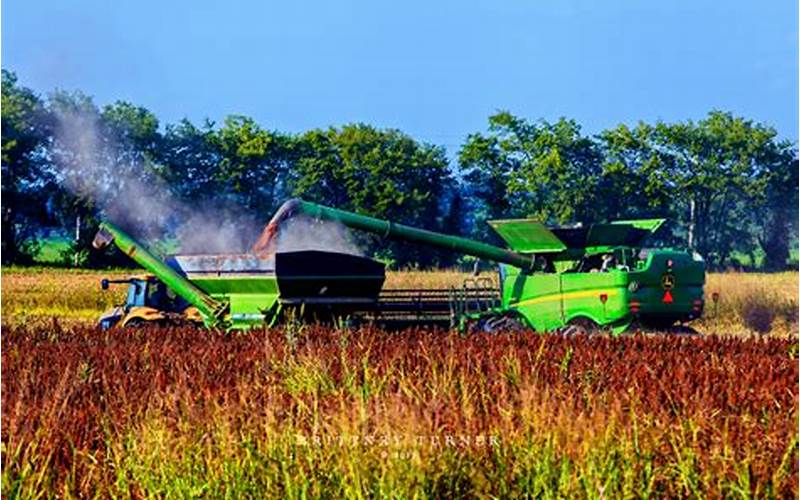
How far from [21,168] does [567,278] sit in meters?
31.7

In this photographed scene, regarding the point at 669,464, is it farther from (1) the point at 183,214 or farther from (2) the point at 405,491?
(1) the point at 183,214

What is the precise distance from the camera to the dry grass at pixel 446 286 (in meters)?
27.2

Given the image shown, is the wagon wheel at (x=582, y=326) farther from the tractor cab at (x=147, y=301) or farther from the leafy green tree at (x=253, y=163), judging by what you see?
the leafy green tree at (x=253, y=163)

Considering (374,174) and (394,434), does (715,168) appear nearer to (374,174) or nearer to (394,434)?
(374,174)

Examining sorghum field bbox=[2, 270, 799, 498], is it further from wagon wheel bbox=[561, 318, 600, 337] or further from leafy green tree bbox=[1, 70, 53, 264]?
leafy green tree bbox=[1, 70, 53, 264]

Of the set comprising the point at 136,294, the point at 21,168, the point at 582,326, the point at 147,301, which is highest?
the point at 21,168

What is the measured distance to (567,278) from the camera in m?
18.9

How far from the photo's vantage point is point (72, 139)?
159ft

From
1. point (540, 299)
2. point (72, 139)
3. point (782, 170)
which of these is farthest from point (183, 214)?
point (540, 299)

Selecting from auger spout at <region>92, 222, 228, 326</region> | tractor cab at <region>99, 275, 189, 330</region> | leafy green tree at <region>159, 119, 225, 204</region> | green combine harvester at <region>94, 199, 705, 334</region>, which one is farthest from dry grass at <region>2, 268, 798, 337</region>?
leafy green tree at <region>159, 119, 225, 204</region>

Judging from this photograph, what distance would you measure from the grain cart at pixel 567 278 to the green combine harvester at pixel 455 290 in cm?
2

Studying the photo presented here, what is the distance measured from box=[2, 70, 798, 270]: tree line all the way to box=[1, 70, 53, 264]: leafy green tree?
284mm

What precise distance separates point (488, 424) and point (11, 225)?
1701 inches

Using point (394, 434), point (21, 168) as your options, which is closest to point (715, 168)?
point (21, 168)
